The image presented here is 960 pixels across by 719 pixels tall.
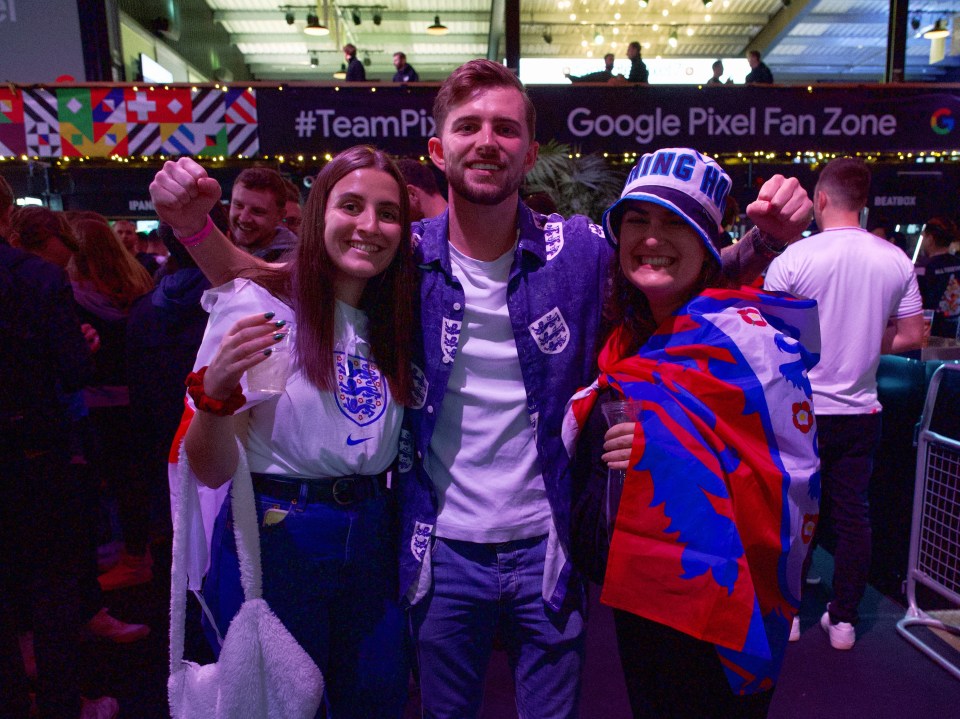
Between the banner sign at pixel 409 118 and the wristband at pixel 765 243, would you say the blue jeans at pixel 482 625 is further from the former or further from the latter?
the banner sign at pixel 409 118

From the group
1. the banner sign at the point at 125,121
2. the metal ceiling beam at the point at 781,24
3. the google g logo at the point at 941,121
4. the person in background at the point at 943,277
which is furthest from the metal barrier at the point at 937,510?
the metal ceiling beam at the point at 781,24

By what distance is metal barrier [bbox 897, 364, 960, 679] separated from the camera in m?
3.10

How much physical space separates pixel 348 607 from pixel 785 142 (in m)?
7.73

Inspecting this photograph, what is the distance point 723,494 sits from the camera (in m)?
1.26

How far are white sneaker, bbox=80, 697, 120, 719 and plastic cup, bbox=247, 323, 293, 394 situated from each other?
1953mm

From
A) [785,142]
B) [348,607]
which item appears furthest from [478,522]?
[785,142]

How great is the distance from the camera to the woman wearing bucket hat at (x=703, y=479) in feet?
4.12

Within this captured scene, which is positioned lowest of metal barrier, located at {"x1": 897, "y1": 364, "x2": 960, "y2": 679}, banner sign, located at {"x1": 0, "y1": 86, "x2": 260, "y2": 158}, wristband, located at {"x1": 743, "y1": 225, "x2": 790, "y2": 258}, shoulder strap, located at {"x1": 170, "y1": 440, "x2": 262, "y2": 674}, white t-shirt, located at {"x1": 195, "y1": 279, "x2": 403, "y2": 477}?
metal barrier, located at {"x1": 897, "y1": 364, "x2": 960, "y2": 679}

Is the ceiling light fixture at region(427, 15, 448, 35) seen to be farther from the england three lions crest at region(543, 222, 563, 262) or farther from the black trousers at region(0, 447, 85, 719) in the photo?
the england three lions crest at region(543, 222, 563, 262)

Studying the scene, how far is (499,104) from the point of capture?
5.35 ft

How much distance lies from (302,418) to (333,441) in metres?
0.08

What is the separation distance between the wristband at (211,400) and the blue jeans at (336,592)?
0.82 feet

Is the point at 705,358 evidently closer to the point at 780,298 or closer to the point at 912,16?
the point at 780,298

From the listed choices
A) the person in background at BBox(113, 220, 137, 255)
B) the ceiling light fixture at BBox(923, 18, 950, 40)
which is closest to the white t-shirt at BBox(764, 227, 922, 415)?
the person in background at BBox(113, 220, 137, 255)
